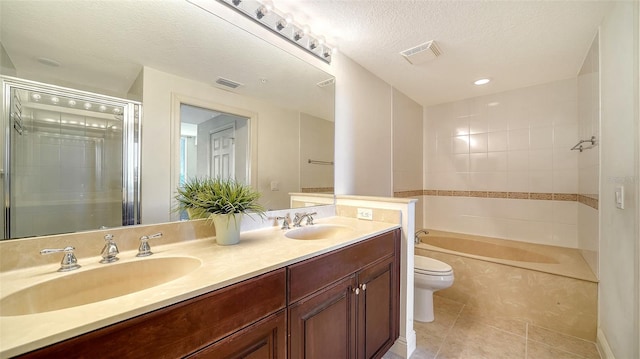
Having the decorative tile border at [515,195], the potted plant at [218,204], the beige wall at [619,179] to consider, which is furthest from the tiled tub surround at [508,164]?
the potted plant at [218,204]

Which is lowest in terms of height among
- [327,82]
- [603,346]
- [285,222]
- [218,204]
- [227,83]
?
[603,346]

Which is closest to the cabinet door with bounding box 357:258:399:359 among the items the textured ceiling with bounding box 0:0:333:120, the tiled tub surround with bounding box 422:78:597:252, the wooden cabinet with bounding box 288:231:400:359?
the wooden cabinet with bounding box 288:231:400:359

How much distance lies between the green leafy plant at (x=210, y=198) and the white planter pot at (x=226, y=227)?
0.07 feet

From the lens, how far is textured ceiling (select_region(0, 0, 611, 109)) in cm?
86

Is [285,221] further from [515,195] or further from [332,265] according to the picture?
[515,195]

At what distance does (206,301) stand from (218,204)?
0.47 metres

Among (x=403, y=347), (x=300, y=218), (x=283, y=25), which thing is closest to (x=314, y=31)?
(x=283, y=25)

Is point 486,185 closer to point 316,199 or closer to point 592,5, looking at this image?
point 592,5

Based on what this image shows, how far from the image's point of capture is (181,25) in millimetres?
1130

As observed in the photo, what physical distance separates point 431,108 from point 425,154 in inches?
24.9

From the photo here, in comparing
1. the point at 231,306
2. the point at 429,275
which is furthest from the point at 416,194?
the point at 231,306

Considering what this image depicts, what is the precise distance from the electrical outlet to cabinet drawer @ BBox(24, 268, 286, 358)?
0.96 m

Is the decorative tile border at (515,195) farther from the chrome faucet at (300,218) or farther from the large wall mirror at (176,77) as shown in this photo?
the large wall mirror at (176,77)

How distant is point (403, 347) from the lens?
1.58 m
